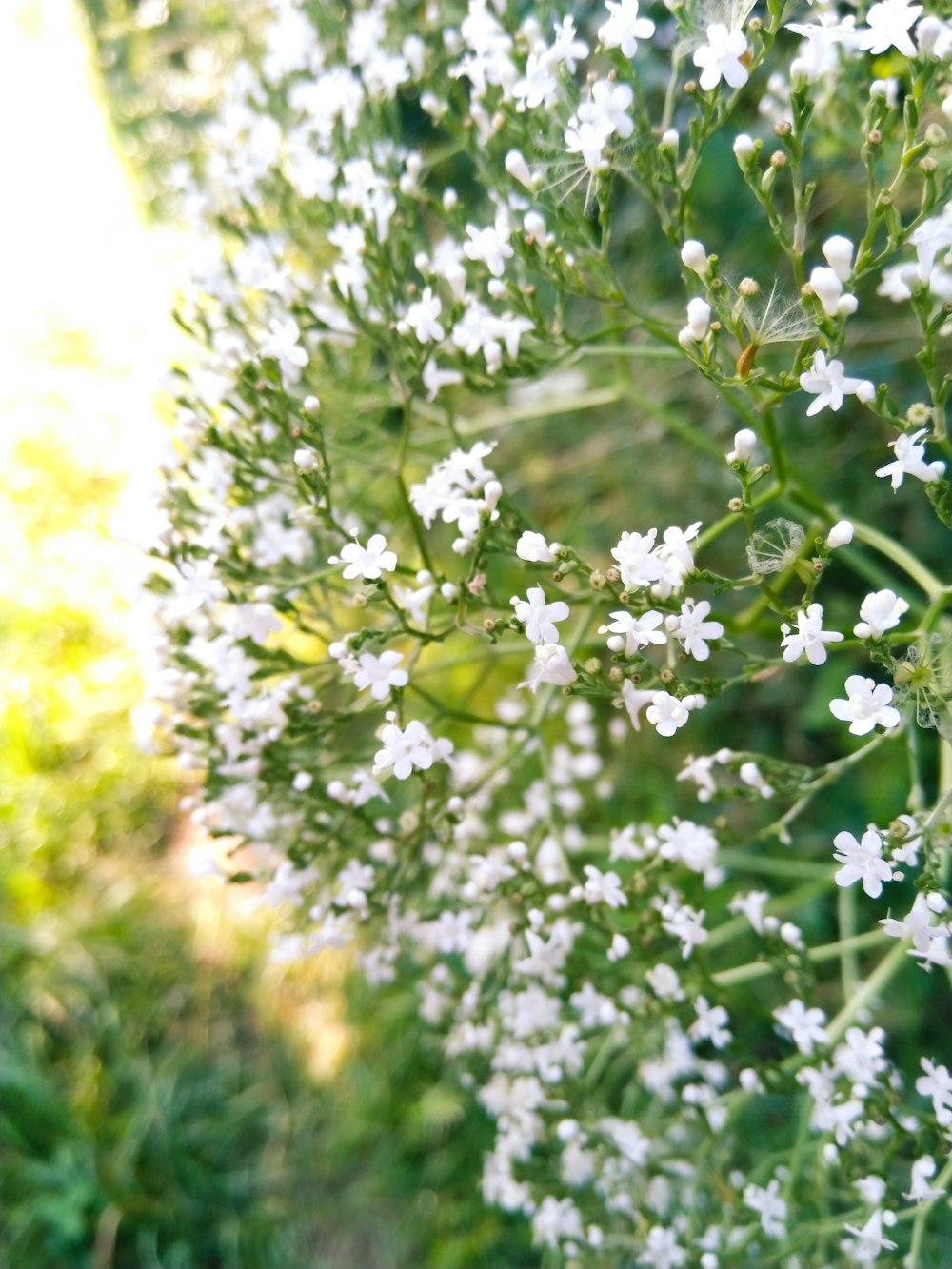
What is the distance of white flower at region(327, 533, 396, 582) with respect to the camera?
1367 mm

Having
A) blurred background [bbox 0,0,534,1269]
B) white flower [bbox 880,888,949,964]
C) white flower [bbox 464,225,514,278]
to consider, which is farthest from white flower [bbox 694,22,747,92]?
blurred background [bbox 0,0,534,1269]

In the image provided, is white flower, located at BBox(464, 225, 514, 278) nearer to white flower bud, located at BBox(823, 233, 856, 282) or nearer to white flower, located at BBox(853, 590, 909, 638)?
white flower bud, located at BBox(823, 233, 856, 282)

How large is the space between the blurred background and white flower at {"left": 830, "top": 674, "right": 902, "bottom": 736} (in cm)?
202

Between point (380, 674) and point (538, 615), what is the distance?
313 millimetres

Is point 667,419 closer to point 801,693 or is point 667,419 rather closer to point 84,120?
point 801,693

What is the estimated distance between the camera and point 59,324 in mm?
4801

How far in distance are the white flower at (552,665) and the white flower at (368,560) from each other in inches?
10.2

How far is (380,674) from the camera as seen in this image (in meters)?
1.47

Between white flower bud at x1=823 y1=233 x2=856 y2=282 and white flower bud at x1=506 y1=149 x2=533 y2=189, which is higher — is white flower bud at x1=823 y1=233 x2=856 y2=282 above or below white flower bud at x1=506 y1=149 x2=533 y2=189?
below

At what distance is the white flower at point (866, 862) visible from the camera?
1200 millimetres

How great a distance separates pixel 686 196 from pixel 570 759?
147 centimetres

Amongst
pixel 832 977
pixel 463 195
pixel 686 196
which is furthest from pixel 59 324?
pixel 832 977

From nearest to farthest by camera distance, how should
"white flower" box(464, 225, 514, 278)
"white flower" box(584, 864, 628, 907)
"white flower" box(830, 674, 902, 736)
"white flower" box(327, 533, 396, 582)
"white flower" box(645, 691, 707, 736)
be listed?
1. "white flower" box(830, 674, 902, 736)
2. "white flower" box(645, 691, 707, 736)
3. "white flower" box(327, 533, 396, 582)
4. "white flower" box(464, 225, 514, 278)
5. "white flower" box(584, 864, 628, 907)

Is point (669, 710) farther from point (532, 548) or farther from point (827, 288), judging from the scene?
point (827, 288)
